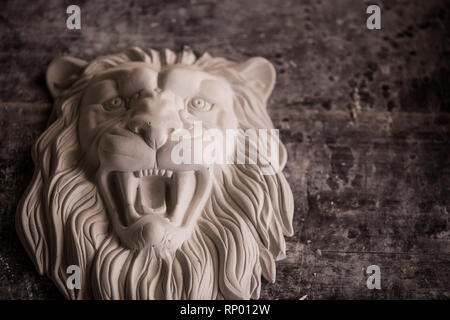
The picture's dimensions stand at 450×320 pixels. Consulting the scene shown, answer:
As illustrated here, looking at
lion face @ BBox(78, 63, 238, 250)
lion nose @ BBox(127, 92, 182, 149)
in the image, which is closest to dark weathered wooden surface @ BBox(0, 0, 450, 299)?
lion face @ BBox(78, 63, 238, 250)

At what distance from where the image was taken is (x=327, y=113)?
202cm

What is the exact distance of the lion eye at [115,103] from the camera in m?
1.72

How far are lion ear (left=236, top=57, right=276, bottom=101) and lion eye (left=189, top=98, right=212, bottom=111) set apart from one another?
1.06 ft

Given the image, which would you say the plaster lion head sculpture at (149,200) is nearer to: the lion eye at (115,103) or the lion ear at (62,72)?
the lion eye at (115,103)

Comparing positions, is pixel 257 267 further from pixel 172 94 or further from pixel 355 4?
pixel 355 4

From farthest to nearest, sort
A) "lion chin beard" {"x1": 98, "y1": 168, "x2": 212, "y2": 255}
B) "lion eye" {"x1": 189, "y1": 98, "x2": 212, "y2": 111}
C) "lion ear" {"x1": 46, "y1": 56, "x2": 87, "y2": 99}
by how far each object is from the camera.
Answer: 1. "lion ear" {"x1": 46, "y1": 56, "x2": 87, "y2": 99}
2. "lion eye" {"x1": 189, "y1": 98, "x2": 212, "y2": 111}
3. "lion chin beard" {"x1": 98, "y1": 168, "x2": 212, "y2": 255}

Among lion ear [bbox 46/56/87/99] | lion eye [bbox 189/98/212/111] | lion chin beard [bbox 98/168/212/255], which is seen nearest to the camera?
lion chin beard [bbox 98/168/212/255]

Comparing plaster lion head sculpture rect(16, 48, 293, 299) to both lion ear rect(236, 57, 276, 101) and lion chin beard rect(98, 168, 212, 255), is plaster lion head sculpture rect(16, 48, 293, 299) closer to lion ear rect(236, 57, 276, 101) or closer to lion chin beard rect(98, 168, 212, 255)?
lion chin beard rect(98, 168, 212, 255)

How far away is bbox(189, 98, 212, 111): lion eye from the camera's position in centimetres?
171

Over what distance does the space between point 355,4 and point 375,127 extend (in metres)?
0.61

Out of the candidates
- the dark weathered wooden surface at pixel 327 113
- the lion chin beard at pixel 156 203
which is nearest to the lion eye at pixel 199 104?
the lion chin beard at pixel 156 203

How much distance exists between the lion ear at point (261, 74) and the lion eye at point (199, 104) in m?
0.32

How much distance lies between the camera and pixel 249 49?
6.97ft

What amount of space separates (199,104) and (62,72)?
0.66 metres
